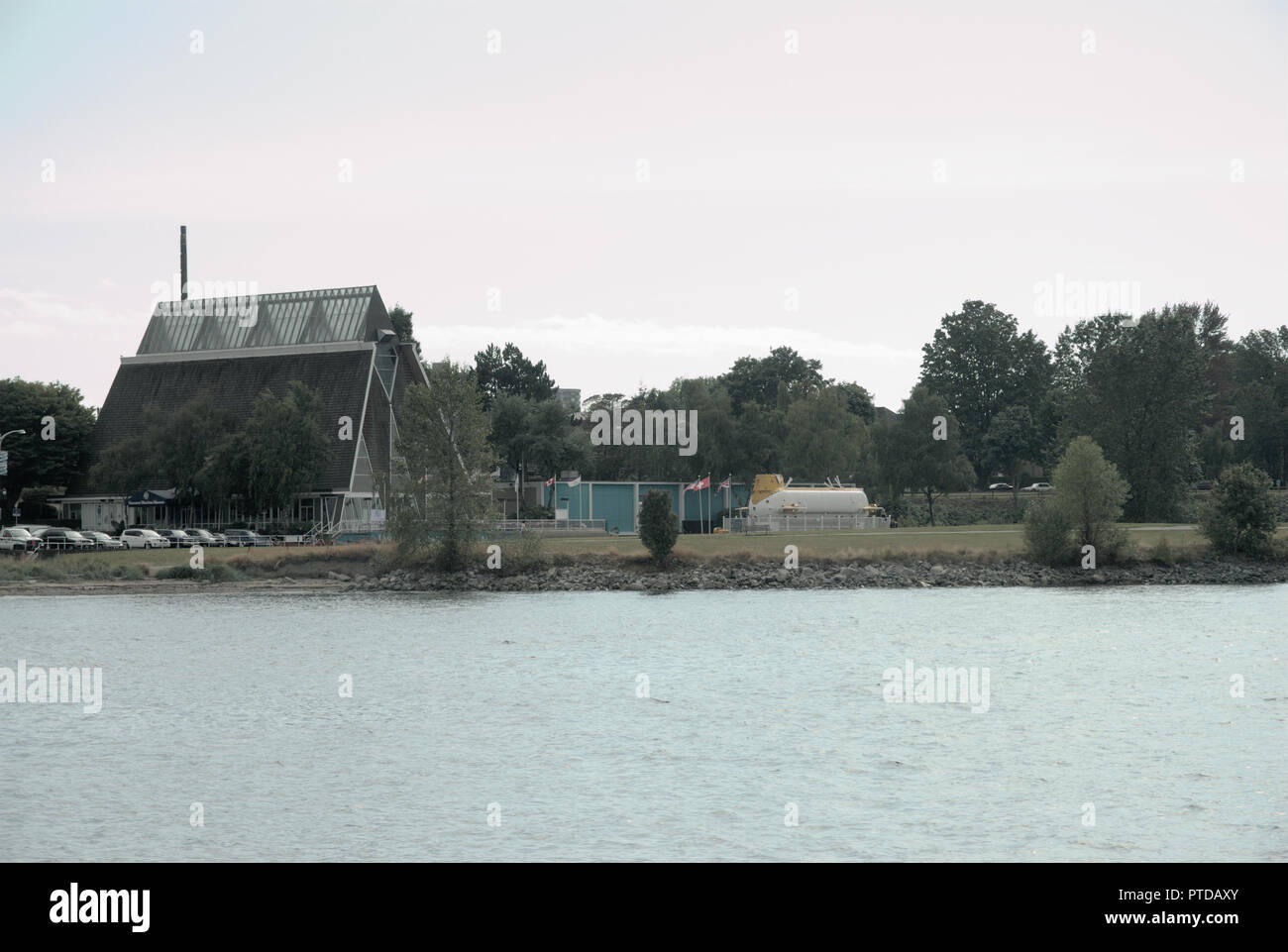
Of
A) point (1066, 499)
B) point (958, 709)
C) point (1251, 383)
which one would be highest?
point (1251, 383)

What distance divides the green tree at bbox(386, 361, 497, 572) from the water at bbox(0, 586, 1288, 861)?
21112 mm

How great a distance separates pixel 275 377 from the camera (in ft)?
349

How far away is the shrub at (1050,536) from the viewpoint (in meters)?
75.6

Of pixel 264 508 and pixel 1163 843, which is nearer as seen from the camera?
pixel 1163 843

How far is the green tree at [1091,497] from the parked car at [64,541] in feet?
196

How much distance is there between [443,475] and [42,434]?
4529 centimetres

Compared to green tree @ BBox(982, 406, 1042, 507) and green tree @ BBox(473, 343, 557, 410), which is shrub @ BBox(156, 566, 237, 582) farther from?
green tree @ BBox(982, 406, 1042, 507)

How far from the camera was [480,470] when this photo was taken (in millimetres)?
75500

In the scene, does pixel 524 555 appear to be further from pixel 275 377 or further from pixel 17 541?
pixel 275 377

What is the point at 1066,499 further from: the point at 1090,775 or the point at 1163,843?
the point at 1163,843

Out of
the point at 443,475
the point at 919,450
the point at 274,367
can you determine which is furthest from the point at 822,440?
the point at 274,367

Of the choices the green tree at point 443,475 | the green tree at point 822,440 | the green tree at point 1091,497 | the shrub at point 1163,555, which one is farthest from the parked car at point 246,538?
the shrub at point 1163,555
